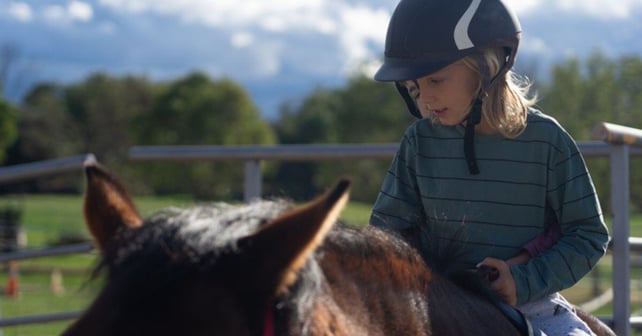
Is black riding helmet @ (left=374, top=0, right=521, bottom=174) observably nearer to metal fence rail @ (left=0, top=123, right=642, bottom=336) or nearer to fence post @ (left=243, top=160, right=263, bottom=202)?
metal fence rail @ (left=0, top=123, right=642, bottom=336)

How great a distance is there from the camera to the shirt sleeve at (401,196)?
7.65 ft

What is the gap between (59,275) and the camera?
25234 mm

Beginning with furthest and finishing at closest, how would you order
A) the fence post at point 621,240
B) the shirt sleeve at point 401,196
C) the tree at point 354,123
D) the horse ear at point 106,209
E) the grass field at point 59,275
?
1. the tree at point 354,123
2. the grass field at point 59,275
3. the fence post at point 621,240
4. the shirt sleeve at point 401,196
5. the horse ear at point 106,209

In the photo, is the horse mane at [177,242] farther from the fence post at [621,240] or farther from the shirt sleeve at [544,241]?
the fence post at [621,240]

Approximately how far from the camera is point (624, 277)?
11.4ft

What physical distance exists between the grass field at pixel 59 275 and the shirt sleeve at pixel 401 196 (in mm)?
159

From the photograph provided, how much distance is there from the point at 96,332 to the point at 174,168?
56.7 metres

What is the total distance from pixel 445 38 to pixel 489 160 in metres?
0.33

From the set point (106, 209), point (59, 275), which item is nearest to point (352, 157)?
point (106, 209)

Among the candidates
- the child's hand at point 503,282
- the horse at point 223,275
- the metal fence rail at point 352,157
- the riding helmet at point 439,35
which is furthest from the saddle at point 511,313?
the metal fence rail at point 352,157

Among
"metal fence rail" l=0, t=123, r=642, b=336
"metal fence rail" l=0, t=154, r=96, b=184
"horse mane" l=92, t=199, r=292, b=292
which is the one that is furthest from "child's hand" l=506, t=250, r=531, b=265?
"metal fence rail" l=0, t=154, r=96, b=184

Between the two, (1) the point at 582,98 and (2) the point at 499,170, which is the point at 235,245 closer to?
(2) the point at 499,170

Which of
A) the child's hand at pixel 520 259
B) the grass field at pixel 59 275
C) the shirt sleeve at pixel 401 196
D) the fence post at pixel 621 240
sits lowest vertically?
the grass field at pixel 59 275

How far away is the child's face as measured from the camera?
2.28 m
